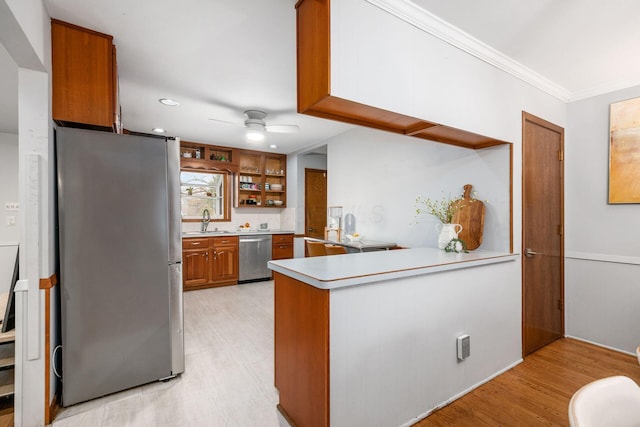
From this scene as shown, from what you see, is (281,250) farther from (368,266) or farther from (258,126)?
(368,266)

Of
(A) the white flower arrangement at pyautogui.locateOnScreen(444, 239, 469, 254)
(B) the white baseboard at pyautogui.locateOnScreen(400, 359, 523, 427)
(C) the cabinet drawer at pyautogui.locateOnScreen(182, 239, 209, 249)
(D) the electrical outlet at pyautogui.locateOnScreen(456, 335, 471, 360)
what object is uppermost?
(A) the white flower arrangement at pyautogui.locateOnScreen(444, 239, 469, 254)

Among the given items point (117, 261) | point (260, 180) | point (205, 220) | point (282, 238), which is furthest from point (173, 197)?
point (260, 180)

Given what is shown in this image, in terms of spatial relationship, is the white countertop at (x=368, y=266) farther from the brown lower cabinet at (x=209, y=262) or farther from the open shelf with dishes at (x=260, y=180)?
the open shelf with dishes at (x=260, y=180)

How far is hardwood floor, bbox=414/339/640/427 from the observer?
6.03 feet

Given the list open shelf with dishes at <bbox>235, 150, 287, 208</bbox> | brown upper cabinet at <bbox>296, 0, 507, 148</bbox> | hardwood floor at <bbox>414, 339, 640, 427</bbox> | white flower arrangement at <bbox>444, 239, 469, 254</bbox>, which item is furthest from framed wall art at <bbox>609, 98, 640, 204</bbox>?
open shelf with dishes at <bbox>235, 150, 287, 208</bbox>

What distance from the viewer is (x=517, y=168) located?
2.46 meters

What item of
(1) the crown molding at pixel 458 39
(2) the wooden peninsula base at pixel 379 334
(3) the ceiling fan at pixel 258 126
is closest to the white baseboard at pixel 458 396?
(2) the wooden peninsula base at pixel 379 334

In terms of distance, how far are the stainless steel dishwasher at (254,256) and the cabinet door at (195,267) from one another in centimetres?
62

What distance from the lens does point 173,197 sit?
232 centimetres

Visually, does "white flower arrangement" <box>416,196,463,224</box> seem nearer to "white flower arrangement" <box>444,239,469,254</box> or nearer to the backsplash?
"white flower arrangement" <box>444,239,469,254</box>

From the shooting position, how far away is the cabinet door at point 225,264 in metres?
5.16

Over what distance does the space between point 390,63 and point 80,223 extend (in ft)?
7.51

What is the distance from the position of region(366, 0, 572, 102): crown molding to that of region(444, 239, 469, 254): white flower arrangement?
4.76 ft

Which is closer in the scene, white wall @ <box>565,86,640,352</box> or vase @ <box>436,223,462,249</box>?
vase @ <box>436,223,462,249</box>
